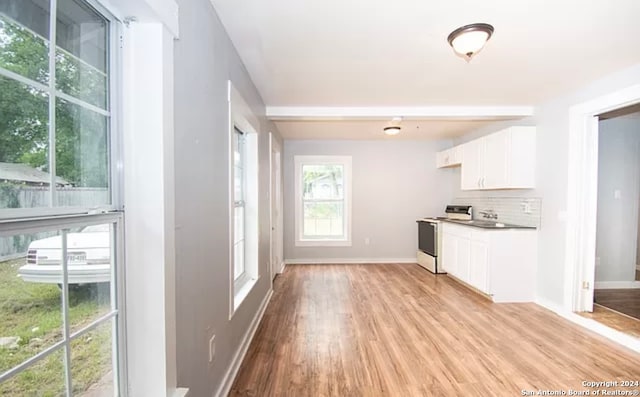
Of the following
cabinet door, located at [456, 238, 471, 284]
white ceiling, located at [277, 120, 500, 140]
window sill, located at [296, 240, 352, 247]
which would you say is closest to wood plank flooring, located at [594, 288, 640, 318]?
→ cabinet door, located at [456, 238, 471, 284]

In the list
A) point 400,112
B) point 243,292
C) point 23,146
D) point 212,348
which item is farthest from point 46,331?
point 400,112

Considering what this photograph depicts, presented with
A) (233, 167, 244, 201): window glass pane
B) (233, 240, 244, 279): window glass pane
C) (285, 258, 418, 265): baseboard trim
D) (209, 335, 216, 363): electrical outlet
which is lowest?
(285, 258, 418, 265): baseboard trim

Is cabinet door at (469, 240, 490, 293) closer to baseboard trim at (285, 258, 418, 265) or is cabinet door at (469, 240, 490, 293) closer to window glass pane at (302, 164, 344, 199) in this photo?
baseboard trim at (285, 258, 418, 265)

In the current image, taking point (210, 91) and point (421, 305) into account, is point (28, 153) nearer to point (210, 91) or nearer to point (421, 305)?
point (210, 91)

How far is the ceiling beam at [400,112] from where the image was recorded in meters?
3.85

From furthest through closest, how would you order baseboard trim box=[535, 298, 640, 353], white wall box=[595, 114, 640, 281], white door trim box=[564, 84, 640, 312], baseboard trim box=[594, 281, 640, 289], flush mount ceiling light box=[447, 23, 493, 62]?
baseboard trim box=[594, 281, 640, 289]
white wall box=[595, 114, 640, 281]
white door trim box=[564, 84, 640, 312]
baseboard trim box=[535, 298, 640, 353]
flush mount ceiling light box=[447, 23, 493, 62]

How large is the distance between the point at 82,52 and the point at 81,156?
1.11 ft

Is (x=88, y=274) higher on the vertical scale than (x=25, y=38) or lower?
lower

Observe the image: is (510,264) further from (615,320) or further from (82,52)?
(82,52)

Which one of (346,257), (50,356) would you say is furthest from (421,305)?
(50,356)

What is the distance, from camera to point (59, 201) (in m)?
0.89

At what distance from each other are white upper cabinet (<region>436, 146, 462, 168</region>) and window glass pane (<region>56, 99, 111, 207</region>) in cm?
Result: 510

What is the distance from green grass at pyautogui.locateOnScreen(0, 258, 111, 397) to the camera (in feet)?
2.45

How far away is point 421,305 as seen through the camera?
3.65 m
